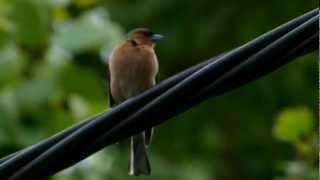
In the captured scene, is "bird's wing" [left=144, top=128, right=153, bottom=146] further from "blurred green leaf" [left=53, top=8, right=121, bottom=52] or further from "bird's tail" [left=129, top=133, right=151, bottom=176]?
"blurred green leaf" [left=53, top=8, right=121, bottom=52]

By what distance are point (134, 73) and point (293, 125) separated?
2.23ft

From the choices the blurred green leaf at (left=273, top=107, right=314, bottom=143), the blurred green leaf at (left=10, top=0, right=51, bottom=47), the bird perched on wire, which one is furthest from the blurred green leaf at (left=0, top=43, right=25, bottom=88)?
the blurred green leaf at (left=273, top=107, right=314, bottom=143)

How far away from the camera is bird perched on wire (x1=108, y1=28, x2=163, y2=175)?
16.8ft

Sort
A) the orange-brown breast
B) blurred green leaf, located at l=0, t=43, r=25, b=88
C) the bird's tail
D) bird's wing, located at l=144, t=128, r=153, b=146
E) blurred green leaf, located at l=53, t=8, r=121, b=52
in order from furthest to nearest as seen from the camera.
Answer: blurred green leaf, located at l=53, t=8, r=121, b=52 < blurred green leaf, located at l=0, t=43, r=25, b=88 < bird's wing, located at l=144, t=128, r=153, b=146 < the orange-brown breast < the bird's tail

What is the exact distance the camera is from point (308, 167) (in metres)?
5.53

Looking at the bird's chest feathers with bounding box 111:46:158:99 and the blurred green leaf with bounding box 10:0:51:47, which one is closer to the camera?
the bird's chest feathers with bounding box 111:46:158:99

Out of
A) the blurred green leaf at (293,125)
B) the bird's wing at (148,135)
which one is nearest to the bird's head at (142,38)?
the bird's wing at (148,135)

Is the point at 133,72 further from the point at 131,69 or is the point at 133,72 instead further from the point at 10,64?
the point at 10,64

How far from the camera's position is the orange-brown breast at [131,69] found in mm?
5148

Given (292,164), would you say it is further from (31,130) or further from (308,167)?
(31,130)

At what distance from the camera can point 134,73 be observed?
204 inches

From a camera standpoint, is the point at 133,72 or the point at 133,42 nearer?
the point at 133,72

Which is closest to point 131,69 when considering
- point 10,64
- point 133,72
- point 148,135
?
point 133,72

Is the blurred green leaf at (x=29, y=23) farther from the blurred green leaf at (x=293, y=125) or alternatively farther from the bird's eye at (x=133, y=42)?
the blurred green leaf at (x=293, y=125)
